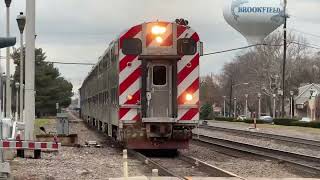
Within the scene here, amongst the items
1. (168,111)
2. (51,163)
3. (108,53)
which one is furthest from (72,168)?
(108,53)

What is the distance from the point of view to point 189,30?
1862 centimetres

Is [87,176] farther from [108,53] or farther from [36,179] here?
[108,53]

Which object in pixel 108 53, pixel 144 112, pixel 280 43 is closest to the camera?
pixel 144 112

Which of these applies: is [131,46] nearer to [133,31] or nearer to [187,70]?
[133,31]

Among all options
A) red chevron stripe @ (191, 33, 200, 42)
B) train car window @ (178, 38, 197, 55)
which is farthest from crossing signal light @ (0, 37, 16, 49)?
red chevron stripe @ (191, 33, 200, 42)

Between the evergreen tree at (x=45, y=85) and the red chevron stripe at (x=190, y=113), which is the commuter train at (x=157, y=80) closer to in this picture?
the red chevron stripe at (x=190, y=113)

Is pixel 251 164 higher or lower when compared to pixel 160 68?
lower

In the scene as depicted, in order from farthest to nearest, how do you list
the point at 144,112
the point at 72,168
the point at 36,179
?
the point at 144,112 < the point at 72,168 < the point at 36,179

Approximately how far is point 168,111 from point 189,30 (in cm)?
247

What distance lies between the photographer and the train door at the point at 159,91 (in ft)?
60.0

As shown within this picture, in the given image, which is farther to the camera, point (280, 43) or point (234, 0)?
point (280, 43)

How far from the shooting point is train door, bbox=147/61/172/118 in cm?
1828

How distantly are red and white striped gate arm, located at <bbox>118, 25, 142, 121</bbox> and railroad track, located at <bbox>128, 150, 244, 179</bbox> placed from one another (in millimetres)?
1358

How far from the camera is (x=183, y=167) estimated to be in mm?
16500
